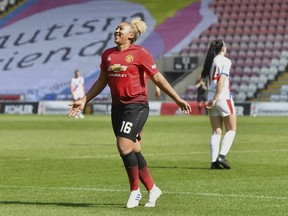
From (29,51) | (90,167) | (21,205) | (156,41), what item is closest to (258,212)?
(21,205)

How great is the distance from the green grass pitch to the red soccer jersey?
4.19 feet

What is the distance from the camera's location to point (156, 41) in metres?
56.1

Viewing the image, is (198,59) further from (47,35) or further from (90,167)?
(90,167)

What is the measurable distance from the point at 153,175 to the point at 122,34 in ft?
14.8

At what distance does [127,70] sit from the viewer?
10.1 metres

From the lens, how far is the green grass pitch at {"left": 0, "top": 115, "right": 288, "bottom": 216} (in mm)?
9961

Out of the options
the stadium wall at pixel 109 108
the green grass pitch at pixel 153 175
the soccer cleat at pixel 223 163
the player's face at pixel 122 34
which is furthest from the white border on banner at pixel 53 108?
the player's face at pixel 122 34

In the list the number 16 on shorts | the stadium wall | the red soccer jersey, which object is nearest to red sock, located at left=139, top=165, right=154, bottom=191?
the number 16 on shorts

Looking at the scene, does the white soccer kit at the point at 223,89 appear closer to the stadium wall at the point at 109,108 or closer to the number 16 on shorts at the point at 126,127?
the number 16 on shorts at the point at 126,127

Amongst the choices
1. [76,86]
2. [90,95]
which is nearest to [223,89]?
[90,95]

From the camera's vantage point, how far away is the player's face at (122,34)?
1011 cm

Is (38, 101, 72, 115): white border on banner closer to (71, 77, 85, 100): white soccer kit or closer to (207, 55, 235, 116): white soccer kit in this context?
(71, 77, 85, 100): white soccer kit

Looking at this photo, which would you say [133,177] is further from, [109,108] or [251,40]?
[251,40]

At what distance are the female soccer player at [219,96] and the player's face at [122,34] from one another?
17.2ft
